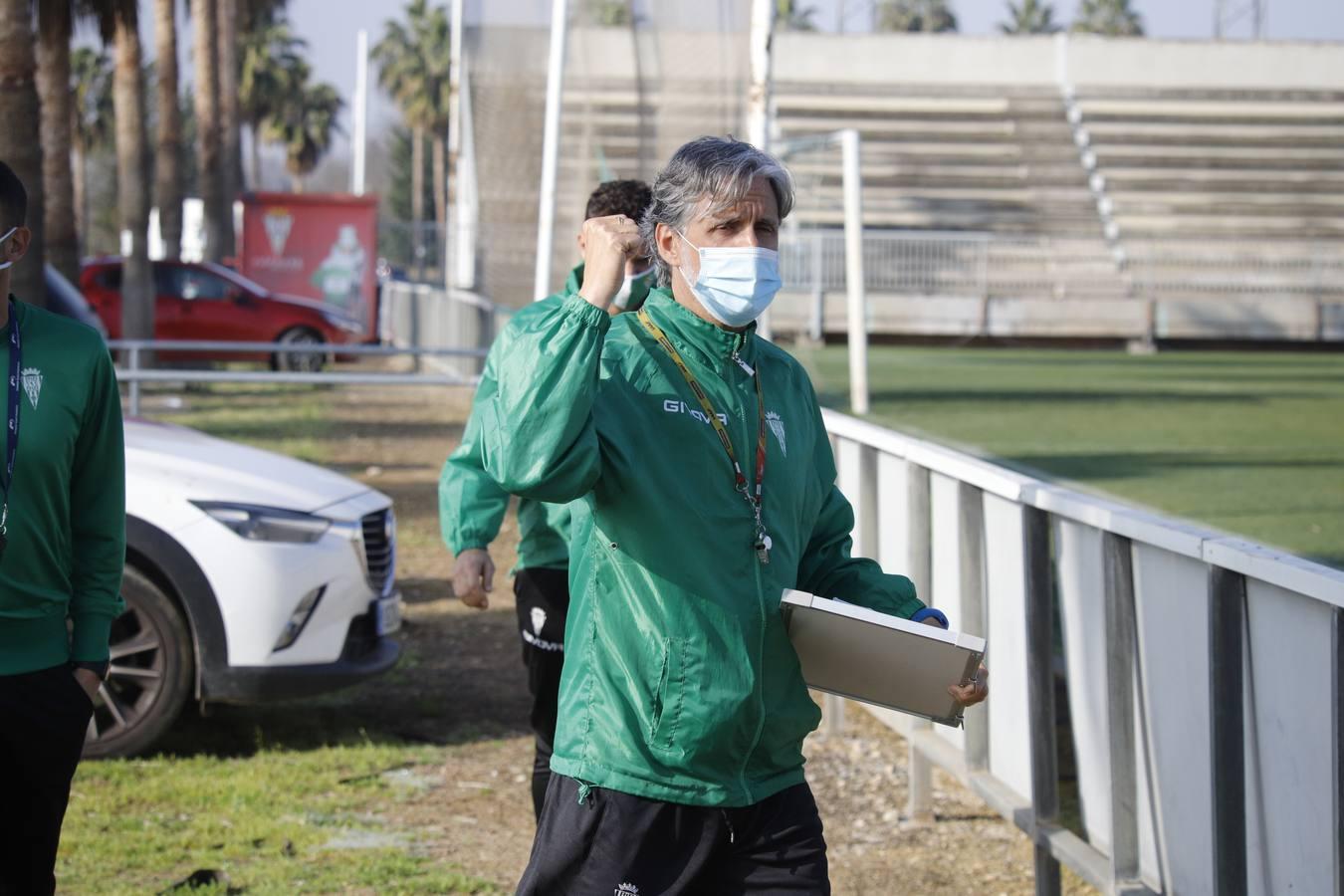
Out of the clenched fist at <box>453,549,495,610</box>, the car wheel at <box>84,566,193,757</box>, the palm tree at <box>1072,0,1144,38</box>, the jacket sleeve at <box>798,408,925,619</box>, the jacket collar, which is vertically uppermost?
the palm tree at <box>1072,0,1144,38</box>

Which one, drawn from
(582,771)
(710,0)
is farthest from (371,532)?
(710,0)

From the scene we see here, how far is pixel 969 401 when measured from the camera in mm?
19172

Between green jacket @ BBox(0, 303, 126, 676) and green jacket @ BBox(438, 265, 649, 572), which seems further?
green jacket @ BBox(438, 265, 649, 572)

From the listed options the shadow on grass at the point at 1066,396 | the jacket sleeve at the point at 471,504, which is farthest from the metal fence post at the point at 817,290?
the jacket sleeve at the point at 471,504

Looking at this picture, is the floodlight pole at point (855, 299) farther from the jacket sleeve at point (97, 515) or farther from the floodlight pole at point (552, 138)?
the jacket sleeve at point (97, 515)

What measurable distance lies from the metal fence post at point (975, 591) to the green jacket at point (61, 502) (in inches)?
101

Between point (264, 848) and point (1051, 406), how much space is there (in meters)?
14.8

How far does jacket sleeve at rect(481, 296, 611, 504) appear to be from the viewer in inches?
99.1

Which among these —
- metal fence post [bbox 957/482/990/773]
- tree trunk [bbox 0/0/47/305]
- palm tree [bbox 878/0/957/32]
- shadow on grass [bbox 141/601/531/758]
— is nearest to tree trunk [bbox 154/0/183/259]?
tree trunk [bbox 0/0/47/305]

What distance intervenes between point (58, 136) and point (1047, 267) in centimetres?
1878

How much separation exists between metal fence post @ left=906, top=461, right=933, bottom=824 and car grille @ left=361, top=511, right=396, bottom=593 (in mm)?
2182

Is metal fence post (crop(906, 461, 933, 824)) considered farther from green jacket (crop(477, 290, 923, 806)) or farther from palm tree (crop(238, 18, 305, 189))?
palm tree (crop(238, 18, 305, 189))

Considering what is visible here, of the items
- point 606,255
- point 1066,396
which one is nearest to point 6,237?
point 606,255

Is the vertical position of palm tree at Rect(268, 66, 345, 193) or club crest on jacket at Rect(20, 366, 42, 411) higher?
palm tree at Rect(268, 66, 345, 193)
